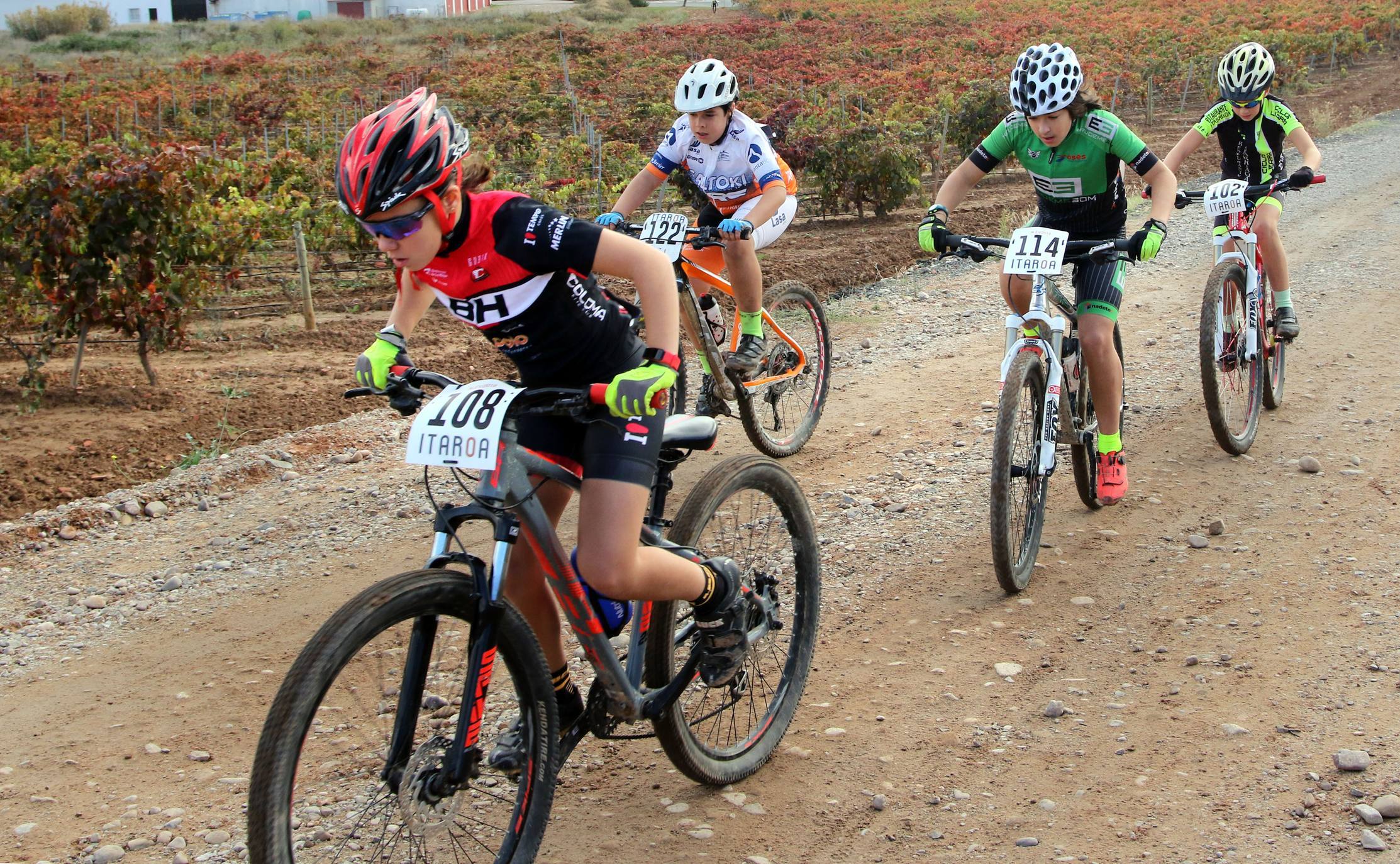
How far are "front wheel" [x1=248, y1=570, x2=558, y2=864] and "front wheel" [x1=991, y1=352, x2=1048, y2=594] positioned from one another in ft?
8.03

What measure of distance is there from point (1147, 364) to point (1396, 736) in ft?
16.4

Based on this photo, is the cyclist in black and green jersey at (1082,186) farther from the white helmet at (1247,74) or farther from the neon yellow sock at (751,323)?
the white helmet at (1247,74)

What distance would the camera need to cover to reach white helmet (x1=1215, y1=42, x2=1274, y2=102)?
7.43 meters

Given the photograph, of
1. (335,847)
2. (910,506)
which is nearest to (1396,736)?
(910,506)

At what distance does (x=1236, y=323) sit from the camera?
6762 mm

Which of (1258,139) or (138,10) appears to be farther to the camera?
(138,10)

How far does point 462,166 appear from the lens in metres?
3.15

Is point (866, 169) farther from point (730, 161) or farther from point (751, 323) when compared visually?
point (751, 323)

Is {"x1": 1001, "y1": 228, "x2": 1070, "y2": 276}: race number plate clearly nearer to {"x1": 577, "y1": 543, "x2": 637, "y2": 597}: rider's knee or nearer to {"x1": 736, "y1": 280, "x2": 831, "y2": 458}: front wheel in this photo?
{"x1": 736, "y1": 280, "x2": 831, "y2": 458}: front wheel

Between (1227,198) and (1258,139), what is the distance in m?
1.04

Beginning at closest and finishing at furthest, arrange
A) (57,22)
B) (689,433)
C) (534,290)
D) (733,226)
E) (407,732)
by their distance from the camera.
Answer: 1. (407,732)
2. (534,290)
3. (689,433)
4. (733,226)
5. (57,22)

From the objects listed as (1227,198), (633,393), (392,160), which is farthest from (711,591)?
(1227,198)

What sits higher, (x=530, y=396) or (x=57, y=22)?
(x=57, y=22)

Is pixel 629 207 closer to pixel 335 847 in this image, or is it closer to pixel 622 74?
pixel 335 847
